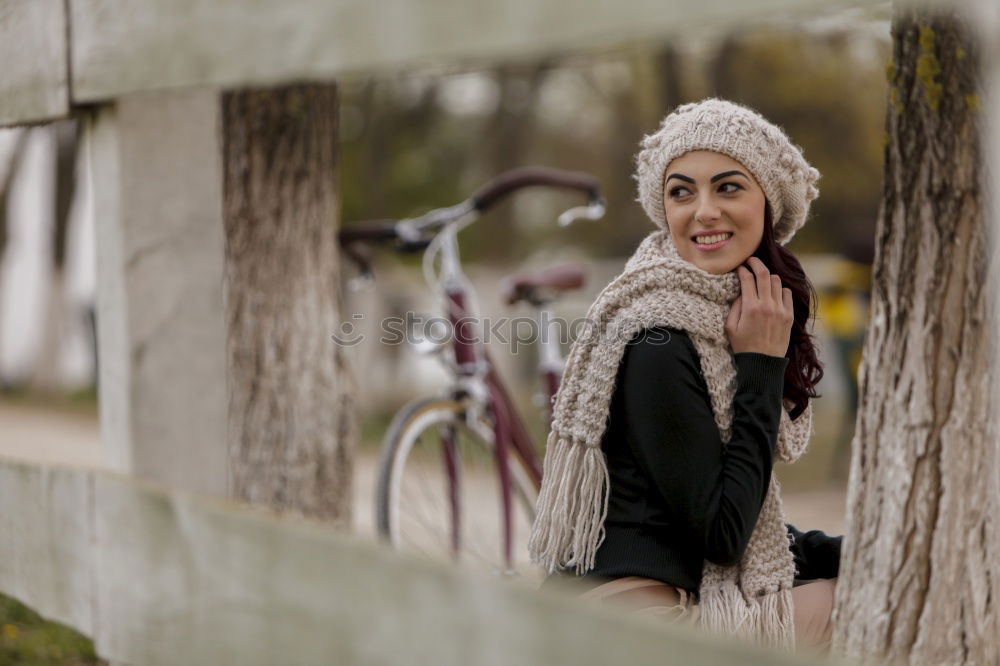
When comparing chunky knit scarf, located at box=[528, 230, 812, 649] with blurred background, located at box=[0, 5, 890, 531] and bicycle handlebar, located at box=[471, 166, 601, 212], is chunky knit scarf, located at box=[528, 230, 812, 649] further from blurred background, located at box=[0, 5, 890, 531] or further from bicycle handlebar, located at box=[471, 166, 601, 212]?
blurred background, located at box=[0, 5, 890, 531]

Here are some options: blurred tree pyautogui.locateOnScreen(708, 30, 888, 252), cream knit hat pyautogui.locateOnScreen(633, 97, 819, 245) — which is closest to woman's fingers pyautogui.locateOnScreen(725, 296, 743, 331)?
cream knit hat pyautogui.locateOnScreen(633, 97, 819, 245)

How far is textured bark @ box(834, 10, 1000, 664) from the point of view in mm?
2215

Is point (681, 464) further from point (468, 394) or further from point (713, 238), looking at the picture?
point (468, 394)

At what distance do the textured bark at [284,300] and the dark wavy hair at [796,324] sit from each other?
177 centimetres

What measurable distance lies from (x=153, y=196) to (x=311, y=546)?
1.19 m

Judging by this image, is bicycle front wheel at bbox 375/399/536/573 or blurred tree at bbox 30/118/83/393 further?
blurred tree at bbox 30/118/83/393

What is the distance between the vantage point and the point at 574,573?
2.08 metres

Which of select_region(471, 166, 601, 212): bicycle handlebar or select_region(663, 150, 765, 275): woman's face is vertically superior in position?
select_region(471, 166, 601, 212): bicycle handlebar

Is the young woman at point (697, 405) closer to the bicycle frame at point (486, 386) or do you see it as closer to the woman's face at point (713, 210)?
the woman's face at point (713, 210)

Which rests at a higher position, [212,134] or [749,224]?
[212,134]

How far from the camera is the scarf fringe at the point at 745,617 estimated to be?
1975 mm

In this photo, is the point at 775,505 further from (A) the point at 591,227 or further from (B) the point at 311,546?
(A) the point at 591,227

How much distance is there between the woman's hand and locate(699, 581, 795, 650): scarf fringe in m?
A: 0.43

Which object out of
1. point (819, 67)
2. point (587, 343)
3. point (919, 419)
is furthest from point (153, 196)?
point (819, 67)
